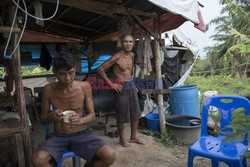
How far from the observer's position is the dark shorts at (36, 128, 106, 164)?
2225mm

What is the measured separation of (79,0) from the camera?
3.50 m

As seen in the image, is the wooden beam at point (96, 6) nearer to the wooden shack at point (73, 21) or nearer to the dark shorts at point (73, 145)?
the wooden shack at point (73, 21)

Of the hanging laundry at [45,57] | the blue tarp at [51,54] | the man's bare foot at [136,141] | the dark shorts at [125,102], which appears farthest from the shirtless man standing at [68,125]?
the hanging laundry at [45,57]

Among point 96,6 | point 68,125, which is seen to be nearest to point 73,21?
point 96,6

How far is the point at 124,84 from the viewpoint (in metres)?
3.74

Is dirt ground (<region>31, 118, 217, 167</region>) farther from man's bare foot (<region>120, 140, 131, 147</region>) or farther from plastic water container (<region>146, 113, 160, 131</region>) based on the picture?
plastic water container (<region>146, 113, 160, 131</region>)

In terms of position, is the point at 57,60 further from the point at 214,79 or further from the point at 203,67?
the point at 203,67

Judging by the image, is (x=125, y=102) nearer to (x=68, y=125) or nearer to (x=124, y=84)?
(x=124, y=84)

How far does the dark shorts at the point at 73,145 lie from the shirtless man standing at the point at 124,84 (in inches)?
51.7

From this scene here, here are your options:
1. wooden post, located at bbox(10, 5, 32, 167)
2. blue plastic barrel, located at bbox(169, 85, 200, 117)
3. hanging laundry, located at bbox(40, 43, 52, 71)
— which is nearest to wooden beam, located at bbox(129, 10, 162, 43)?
Answer: blue plastic barrel, located at bbox(169, 85, 200, 117)

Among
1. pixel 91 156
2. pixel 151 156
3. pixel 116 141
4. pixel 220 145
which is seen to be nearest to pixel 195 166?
pixel 151 156

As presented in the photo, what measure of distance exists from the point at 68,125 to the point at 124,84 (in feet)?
4.91

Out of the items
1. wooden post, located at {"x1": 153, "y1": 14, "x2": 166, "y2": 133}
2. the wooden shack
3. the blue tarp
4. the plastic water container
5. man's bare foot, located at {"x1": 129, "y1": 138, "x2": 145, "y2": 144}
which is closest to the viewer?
the wooden shack

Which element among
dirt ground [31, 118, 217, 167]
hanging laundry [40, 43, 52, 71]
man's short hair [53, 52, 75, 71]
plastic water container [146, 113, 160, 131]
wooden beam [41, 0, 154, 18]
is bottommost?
dirt ground [31, 118, 217, 167]
